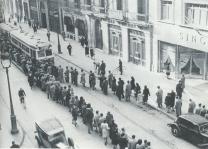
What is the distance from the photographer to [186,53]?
93.1ft

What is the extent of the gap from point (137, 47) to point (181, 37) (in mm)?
6641

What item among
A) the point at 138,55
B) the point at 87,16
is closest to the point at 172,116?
the point at 138,55

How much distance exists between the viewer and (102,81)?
88.3ft

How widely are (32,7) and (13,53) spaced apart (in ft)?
89.3

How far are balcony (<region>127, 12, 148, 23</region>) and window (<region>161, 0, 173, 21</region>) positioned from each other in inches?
78.0

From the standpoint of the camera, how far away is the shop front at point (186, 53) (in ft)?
87.8

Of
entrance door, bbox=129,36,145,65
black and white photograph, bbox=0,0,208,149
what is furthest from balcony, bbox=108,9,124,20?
entrance door, bbox=129,36,145,65

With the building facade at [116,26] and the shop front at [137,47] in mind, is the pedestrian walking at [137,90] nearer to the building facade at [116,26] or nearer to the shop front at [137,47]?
the building facade at [116,26]

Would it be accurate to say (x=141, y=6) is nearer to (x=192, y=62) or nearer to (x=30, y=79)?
(x=192, y=62)

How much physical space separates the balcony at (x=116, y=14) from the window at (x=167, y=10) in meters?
5.57

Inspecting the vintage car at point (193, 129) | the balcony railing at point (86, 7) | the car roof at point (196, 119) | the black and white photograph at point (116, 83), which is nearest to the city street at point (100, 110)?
the black and white photograph at point (116, 83)

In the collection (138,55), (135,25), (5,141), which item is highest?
(135,25)

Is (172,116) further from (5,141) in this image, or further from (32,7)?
(32,7)

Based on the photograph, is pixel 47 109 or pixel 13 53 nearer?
pixel 47 109
